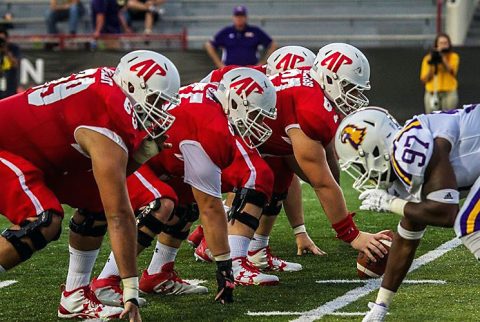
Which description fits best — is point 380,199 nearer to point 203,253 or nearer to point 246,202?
point 246,202

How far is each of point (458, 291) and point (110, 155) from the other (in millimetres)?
2026

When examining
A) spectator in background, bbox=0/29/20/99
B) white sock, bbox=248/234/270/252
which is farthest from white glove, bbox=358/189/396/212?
spectator in background, bbox=0/29/20/99

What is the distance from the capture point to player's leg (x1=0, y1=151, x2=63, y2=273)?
482cm

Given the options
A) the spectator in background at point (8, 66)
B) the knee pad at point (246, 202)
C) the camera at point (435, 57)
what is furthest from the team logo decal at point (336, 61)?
the spectator in background at point (8, 66)

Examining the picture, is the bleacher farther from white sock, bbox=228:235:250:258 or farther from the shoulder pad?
the shoulder pad

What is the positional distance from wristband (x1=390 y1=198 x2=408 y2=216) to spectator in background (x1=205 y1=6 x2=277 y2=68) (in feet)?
32.5

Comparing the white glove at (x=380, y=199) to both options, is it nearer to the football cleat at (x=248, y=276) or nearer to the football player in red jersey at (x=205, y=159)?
the football player in red jersey at (x=205, y=159)

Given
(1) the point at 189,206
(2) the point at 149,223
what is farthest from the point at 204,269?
(2) the point at 149,223

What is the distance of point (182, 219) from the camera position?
241 inches

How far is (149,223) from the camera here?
559 centimetres

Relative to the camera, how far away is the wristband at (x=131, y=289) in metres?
4.82

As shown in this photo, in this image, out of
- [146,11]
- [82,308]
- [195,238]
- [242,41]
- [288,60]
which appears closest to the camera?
[82,308]

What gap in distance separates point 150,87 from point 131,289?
3.04ft

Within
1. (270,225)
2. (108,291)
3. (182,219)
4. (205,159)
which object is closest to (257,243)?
(270,225)
